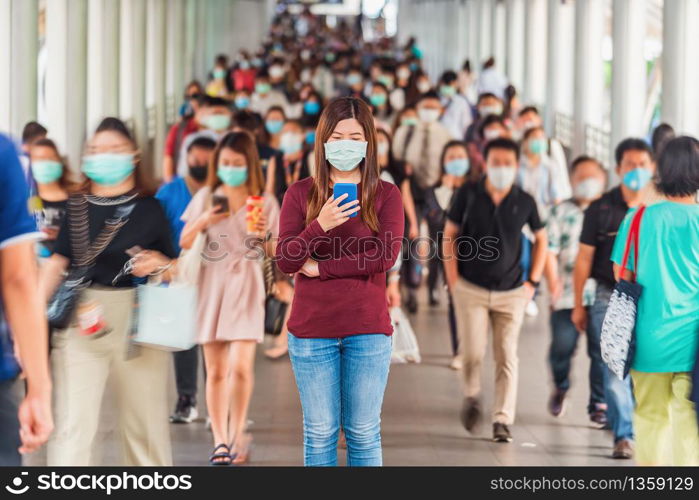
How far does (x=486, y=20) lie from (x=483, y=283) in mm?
30248

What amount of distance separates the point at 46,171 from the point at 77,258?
86.8 inches

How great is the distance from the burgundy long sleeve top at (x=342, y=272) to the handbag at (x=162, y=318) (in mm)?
657

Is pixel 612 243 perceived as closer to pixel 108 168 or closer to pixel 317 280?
pixel 317 280

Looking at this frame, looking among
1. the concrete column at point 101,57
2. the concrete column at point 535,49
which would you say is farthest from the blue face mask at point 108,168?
the concrete column at point 535,49

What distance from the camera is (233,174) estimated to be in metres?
6.80

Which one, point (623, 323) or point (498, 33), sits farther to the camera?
point (498, 33)

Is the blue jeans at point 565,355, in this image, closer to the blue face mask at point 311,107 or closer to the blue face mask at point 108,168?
the blue face mask at point 108,168

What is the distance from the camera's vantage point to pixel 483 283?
24.8 ft

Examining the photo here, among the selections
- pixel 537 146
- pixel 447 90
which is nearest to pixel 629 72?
pixel 447 90

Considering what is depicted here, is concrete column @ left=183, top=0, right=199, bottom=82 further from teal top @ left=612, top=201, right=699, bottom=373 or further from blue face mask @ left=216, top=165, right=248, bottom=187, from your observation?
teal top @ left=612, top=201, right=699, bottom=373

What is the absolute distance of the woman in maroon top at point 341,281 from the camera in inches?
183

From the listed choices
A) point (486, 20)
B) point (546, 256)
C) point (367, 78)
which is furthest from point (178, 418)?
point (486, 20)

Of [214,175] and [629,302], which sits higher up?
[214,175]
